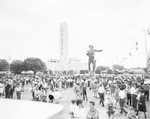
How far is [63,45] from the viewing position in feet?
322

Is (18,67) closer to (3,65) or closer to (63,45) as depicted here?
(3,65)

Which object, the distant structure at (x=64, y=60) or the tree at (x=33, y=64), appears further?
the distant structure at (x=64, y=60)

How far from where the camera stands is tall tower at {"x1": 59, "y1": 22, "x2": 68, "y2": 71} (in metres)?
94.5

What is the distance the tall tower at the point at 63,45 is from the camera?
94.5 m

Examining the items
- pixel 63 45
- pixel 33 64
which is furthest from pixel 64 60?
pixel 33 64

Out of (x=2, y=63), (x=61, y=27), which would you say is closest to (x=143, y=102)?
(x=2, y=63)

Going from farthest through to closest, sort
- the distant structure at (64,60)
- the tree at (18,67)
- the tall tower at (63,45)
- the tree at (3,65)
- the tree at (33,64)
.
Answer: the distant structure at (64,60), the tall tower at (63,45), the tree at (3,65), the tree at (18,67), the tree at (33,64)

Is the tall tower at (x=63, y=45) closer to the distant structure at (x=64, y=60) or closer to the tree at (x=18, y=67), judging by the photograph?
the distant structure at (x=64, y=60)

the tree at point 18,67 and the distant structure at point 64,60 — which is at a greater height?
the distant structure at point 64,60

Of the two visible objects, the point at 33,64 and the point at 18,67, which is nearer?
the point at 33,64

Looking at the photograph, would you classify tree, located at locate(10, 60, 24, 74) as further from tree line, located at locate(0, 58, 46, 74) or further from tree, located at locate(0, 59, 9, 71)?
tree, located at locate(0, 59, 9, 71)

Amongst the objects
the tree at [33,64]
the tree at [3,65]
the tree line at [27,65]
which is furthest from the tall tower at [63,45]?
the tree at [3,65]

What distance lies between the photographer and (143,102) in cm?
827

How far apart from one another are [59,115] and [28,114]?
11.6 inches
